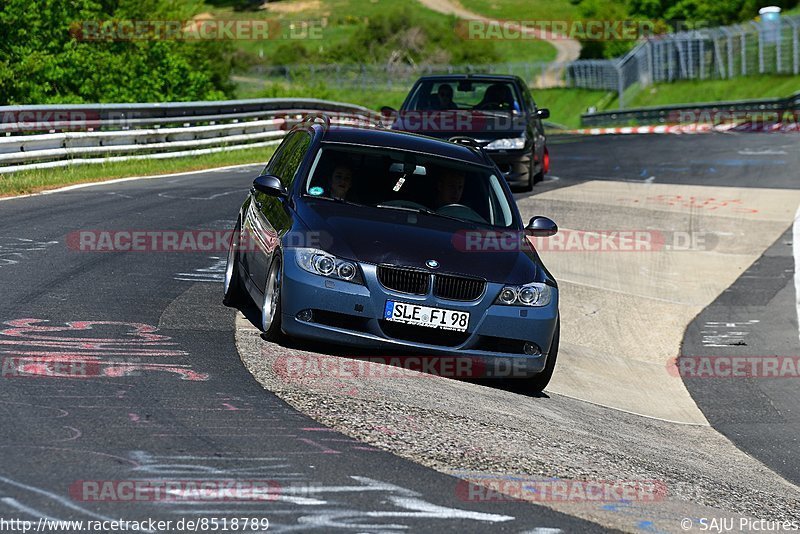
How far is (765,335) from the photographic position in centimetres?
1382

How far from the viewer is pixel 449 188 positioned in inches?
393

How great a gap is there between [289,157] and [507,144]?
10.2 m

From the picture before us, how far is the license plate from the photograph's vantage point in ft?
27.9

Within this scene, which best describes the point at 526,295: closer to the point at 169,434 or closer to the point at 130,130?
the point at 169,434

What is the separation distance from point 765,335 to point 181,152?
51.3 ft

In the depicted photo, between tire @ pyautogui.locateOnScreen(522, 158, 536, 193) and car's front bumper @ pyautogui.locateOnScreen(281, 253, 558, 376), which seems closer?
car's front bumper @ pyautogui.locateOnScreen(281, 253, 558, 376)

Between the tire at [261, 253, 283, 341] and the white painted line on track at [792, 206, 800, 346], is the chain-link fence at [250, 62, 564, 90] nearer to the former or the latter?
the white painted line on track at [792, 206, 800, 346]

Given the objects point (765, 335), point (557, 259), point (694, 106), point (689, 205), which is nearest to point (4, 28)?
point (694, 106)

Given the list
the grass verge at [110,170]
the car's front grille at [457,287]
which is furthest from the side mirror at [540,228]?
the grass verge at [110,170]

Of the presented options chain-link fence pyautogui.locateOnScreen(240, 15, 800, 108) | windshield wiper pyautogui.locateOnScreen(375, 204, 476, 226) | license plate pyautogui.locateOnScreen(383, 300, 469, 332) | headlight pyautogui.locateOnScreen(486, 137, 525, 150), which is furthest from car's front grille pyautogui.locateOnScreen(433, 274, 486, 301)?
chain-link fence pyautogui.locateOnScreen(240, 15, 800, 108)

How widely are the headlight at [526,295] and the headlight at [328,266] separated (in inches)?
38.8

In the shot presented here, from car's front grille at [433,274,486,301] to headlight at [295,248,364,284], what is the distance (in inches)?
20.3

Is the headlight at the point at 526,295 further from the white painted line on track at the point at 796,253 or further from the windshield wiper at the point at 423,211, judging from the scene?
the white painted line on track at the point at 796,253

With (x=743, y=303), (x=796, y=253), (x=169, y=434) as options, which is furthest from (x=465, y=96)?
(x=169, y=434)
